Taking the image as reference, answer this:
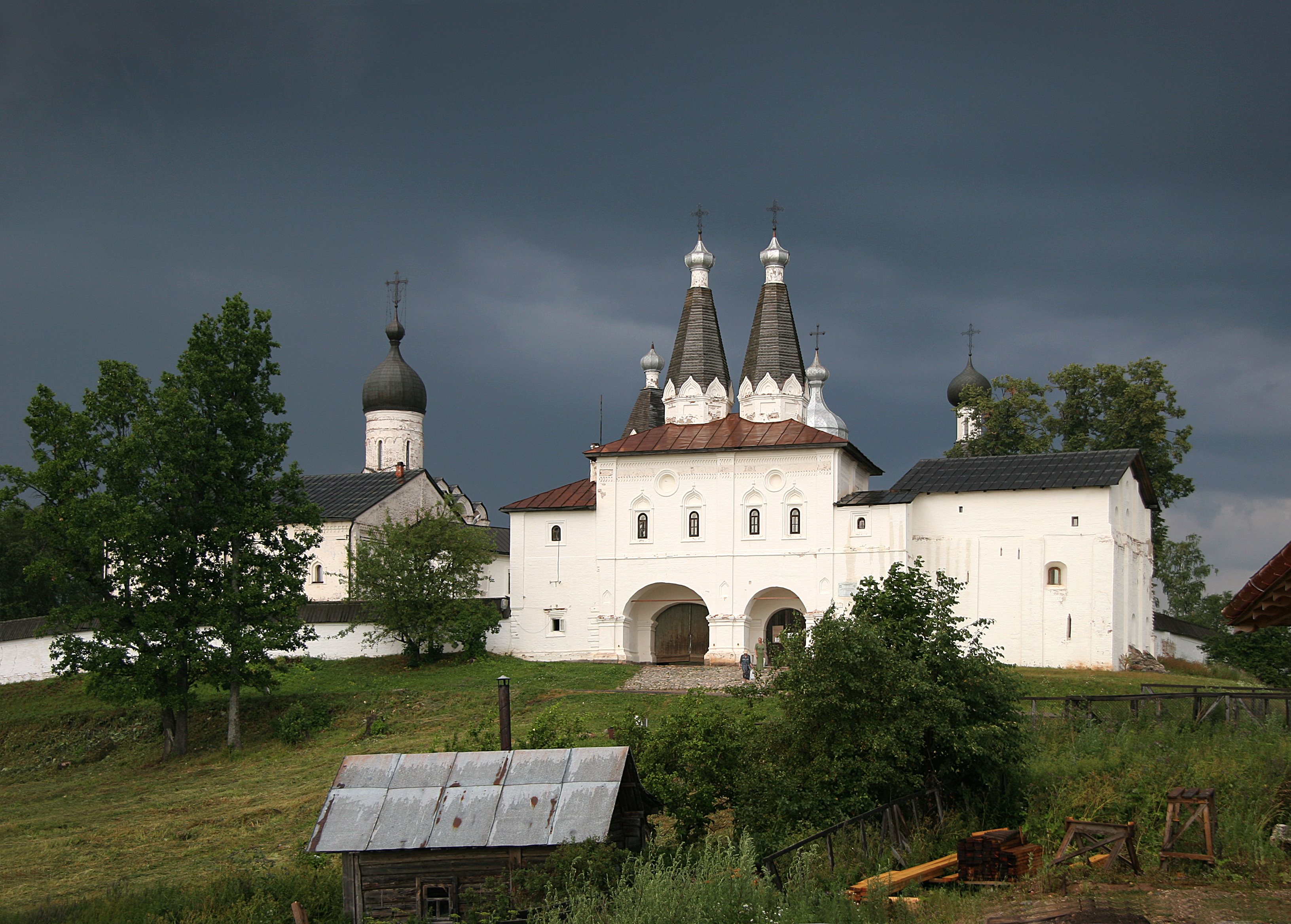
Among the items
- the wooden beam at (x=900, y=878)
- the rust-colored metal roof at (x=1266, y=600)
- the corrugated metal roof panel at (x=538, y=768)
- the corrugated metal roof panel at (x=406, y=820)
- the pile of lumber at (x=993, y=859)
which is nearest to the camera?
the rust-colored metal roof at (x=1266, y=600)

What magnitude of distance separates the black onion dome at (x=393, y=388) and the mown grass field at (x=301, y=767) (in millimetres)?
16948

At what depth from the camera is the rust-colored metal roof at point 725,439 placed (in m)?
35.2

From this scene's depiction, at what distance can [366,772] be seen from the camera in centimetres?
1502

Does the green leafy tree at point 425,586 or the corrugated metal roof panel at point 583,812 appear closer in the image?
the corrugated metal roof panel at point 583,812

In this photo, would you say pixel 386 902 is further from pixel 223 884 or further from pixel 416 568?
pixel 416 568

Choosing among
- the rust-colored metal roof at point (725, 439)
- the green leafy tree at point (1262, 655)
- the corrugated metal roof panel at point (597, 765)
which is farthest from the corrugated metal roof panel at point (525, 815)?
the green leafy tree at point (1262, 655)

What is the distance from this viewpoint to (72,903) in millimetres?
15148

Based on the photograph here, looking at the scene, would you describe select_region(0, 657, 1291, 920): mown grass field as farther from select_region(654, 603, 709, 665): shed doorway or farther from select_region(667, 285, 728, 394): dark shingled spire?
select_region(667, 285, 728, 394): dark shingled spire

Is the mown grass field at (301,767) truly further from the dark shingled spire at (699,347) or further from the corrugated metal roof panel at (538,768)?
the dark shingled spire at (699,347)

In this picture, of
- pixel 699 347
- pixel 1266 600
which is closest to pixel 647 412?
pixel 699 347

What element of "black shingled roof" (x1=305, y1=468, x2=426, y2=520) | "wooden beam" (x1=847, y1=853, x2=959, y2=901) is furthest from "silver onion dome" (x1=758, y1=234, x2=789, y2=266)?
"wooden beam" (x1=847, y1=853, x2=959, y2=901)

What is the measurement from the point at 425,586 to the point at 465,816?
1937cm

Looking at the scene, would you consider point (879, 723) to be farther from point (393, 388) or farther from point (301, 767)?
point (393, 388)

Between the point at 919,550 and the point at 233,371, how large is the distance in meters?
18.3
